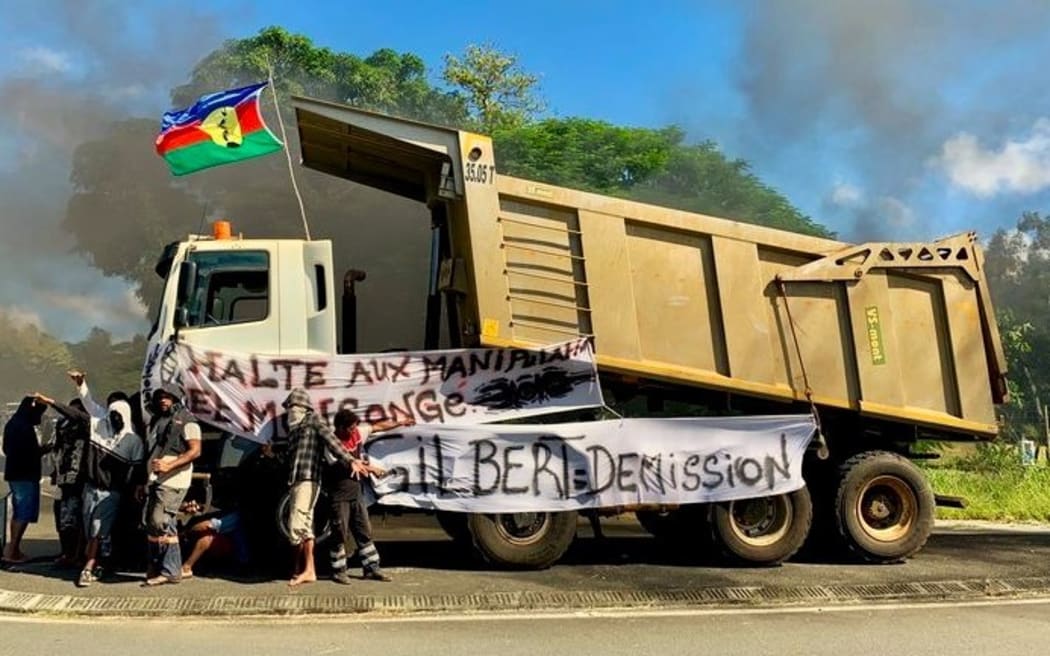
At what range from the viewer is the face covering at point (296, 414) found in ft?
24.6

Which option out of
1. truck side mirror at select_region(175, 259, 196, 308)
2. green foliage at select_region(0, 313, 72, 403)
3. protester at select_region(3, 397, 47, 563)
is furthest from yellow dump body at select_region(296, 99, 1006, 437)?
green foliage at select_region(0, 313, 72, 403)

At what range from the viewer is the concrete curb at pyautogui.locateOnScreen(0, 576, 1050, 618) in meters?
6.58

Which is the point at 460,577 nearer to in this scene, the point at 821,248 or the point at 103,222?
the point at 821,248

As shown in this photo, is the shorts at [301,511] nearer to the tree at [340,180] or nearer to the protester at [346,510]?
the protester at [346,510]

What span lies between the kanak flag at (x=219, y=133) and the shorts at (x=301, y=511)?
3.23 m

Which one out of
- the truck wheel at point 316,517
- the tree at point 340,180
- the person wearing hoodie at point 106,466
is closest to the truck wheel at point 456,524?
the truck wheel at point 316,517

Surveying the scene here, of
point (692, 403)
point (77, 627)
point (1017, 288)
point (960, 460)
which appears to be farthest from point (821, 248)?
point (1017, 288)

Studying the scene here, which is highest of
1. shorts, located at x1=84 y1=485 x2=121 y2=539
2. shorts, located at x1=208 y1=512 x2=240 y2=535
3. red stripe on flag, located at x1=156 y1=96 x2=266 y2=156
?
red stripe on flag, located at x1=156 y1=96 x2=266 y2=156

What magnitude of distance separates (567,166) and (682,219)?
13.3m

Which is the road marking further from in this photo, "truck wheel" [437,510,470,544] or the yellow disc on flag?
the yellow disc on flag

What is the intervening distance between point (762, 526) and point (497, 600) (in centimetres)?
272

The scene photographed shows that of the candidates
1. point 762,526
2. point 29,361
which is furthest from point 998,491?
point 29,361

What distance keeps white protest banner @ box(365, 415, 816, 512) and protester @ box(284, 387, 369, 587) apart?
61 centimetres

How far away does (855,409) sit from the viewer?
337 inches
